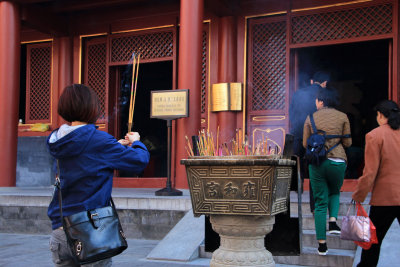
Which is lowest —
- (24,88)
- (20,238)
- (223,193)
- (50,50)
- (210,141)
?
(20,238)

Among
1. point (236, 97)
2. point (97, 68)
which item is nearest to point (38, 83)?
point (97, 68)

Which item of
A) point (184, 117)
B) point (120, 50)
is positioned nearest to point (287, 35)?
point (184, 117)

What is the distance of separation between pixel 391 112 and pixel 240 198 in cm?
157

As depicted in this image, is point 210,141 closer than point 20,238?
Yes

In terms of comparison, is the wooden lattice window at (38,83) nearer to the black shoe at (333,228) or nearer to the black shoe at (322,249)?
the black shoe at (333,228)

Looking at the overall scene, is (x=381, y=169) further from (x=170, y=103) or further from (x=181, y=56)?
(x=181, y=56)

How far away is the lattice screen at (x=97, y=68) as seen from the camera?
36.5 ft

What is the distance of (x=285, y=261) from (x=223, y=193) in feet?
7.48

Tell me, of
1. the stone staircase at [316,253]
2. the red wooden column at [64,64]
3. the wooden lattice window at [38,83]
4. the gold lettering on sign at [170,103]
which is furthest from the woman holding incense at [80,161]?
the wooden lattice window at [38,83]

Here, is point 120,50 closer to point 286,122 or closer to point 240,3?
point 240,3

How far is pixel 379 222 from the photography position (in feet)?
12.5

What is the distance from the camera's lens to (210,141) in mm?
3676

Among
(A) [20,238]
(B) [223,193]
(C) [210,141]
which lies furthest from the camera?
(A) [20,238]

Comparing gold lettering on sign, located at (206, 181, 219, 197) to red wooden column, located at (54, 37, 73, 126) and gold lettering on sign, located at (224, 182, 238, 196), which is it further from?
red wooden column, located at (54, 37, 73, 126)
